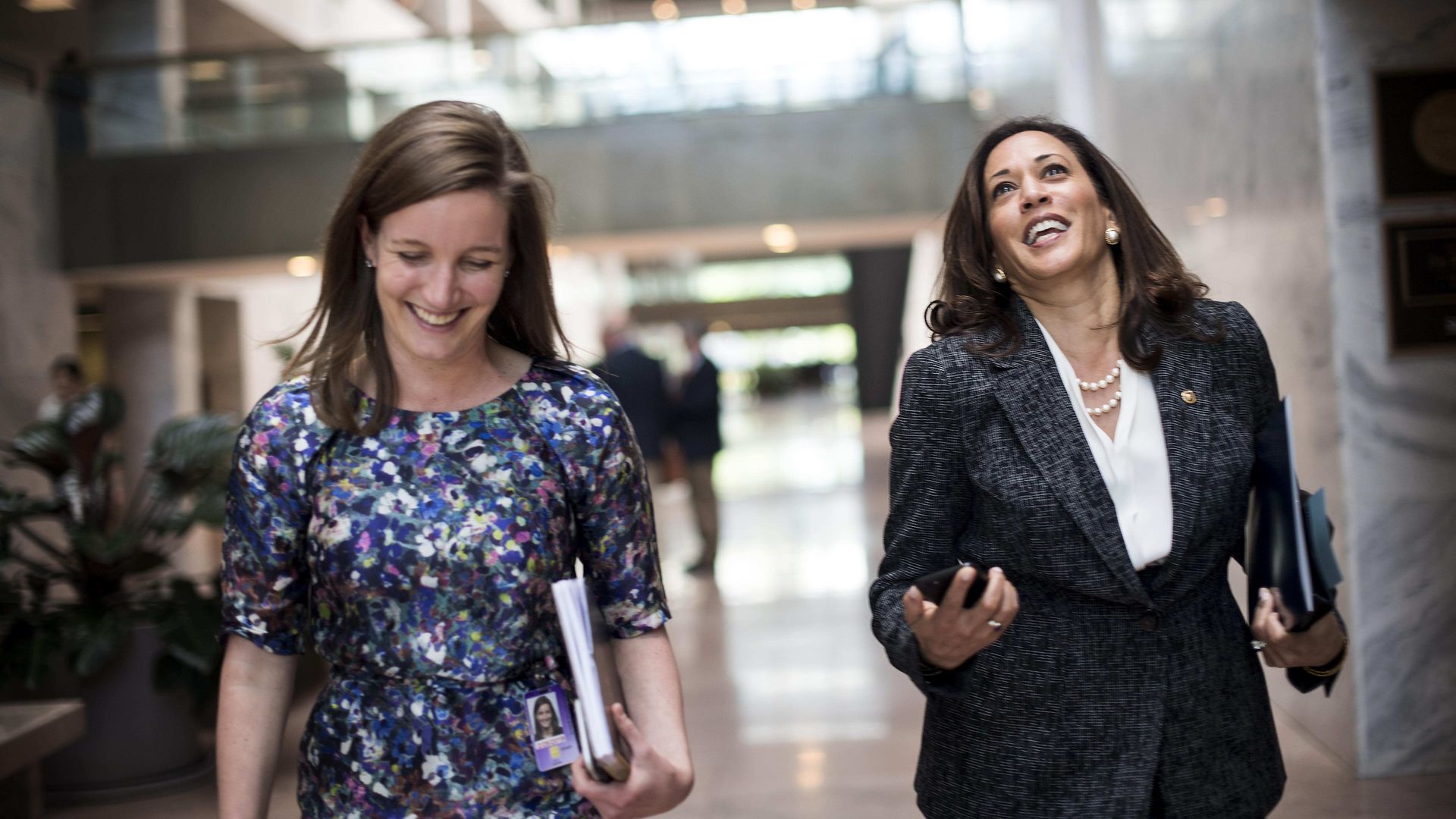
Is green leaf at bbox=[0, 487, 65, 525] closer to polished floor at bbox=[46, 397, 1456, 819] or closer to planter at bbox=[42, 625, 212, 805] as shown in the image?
planter at bbox=[42, 625, 212, 805]

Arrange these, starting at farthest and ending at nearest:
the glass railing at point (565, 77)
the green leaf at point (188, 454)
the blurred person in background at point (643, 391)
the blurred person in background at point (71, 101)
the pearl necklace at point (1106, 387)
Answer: the glass railing at point (565, 77), the blurred person in background at point (71, 101), the blurred person in background at point (643, 391), the green leaf at point (188, 454), the pearl necklace at point (1106, 387)

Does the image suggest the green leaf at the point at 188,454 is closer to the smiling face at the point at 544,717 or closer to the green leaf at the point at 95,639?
the green leaf at the point at 95,639

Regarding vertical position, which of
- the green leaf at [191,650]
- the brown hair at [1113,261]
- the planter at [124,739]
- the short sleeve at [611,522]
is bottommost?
the planter at [124,739]

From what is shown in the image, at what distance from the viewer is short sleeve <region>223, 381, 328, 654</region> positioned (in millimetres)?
1740

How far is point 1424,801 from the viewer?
441 centimetres

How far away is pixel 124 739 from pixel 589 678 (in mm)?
4744

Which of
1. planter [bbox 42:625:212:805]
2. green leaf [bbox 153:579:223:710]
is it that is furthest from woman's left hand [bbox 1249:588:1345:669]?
planter [bbox 42:625:212:805]

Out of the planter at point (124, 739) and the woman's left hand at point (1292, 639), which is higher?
the woman's left hand at point (1292, 639)

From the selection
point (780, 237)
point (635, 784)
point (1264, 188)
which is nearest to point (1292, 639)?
point (635, 784)

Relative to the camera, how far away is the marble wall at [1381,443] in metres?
4.65

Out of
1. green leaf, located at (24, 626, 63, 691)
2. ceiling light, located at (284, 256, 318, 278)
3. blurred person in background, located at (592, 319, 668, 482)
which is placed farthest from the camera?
ceiling light, located at (284, 256, 318, 278)

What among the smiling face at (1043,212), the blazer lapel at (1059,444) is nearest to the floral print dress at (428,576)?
the blazer lapel at (1059,444)

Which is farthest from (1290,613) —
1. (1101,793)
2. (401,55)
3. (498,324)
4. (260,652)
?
(401,55)

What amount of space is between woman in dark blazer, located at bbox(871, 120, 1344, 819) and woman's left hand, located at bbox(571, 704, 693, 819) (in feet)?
Result: 1.44
